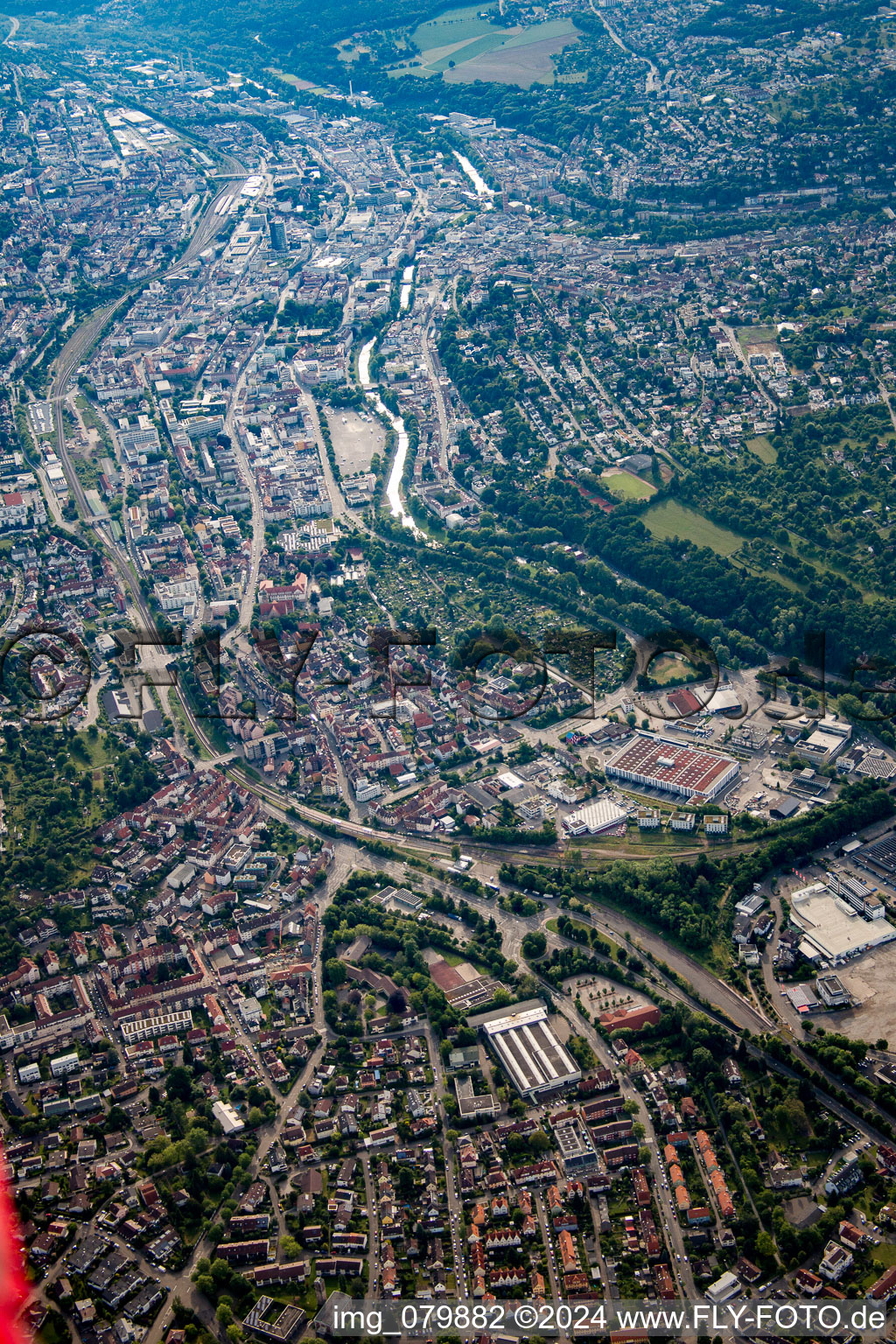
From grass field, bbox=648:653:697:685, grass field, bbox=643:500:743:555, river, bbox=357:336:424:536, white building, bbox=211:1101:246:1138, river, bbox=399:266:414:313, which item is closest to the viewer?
white building, bbox=211:1101:246:1138

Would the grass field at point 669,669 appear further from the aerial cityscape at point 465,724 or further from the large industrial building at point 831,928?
the large industrial building at point 831,928

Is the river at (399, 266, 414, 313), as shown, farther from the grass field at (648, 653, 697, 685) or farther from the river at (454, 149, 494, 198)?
the grass field at (648, 653, 697, 685)

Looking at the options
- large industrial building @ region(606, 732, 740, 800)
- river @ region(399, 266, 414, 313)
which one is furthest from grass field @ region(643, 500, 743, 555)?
river @ region(399, 266, 414, 313)

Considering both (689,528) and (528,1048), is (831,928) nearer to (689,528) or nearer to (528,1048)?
(528,1048)

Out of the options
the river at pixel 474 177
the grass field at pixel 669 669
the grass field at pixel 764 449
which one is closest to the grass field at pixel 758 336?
the grass field at pixel 764 449

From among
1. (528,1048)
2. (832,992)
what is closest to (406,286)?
(832,992)

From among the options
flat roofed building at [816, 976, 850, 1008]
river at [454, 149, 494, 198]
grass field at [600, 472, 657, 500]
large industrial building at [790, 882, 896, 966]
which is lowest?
flat roofed building at [816, 976, 850, 1008]
